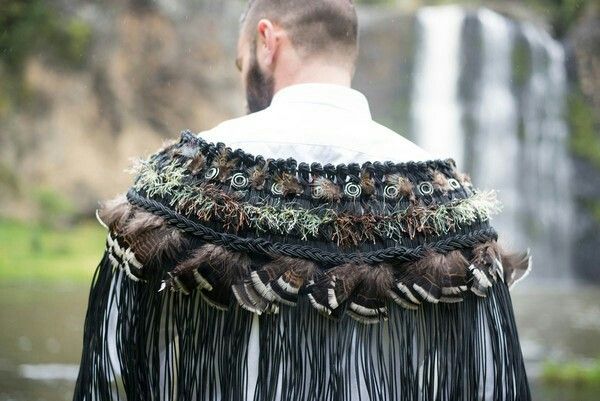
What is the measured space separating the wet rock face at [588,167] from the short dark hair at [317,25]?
10275 millimetres

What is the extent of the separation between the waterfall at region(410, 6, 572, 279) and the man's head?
10.1 m

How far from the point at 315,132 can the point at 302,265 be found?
0.22 metres

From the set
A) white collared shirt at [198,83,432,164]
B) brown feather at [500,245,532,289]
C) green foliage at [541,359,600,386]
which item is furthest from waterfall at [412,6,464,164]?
white collared shirt at [198,83,432,164]

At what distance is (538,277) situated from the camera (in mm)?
11000

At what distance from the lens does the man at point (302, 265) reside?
1.37m

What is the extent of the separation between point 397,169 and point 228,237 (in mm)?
300

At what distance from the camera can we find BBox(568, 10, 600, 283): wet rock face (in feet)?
36.8

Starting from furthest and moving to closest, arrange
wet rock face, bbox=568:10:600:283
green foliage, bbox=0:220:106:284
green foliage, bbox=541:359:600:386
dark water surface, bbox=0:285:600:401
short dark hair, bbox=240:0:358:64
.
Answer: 1. wet rock face, bbox=568:10:600:283
2. green foliage, bbox=0:220:106:284
3. green foliage, bbox=541:359:600:386
4. dark water surface, bbox=0:285:600:401
5. short dark hair, bbox=240:0:358:64

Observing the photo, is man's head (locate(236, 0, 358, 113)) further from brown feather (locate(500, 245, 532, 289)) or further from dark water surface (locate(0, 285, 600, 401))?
dark water surface (locate(0, 285, 600, 401))

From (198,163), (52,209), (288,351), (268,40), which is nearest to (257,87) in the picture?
(268,40)

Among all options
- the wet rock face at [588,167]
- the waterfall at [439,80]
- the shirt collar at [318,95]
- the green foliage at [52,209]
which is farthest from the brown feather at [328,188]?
the wet rock face at [588,167]

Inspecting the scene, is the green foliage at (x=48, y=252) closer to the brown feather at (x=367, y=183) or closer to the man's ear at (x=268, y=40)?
the man's ear at (x=268, y=40)

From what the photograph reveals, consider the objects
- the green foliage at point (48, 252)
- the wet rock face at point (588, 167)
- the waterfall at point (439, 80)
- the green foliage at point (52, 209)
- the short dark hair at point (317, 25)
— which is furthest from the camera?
the waterfall at point (439, 80)

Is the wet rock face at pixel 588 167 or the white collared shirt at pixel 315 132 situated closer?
the white collared shirt at pixel 315 132
